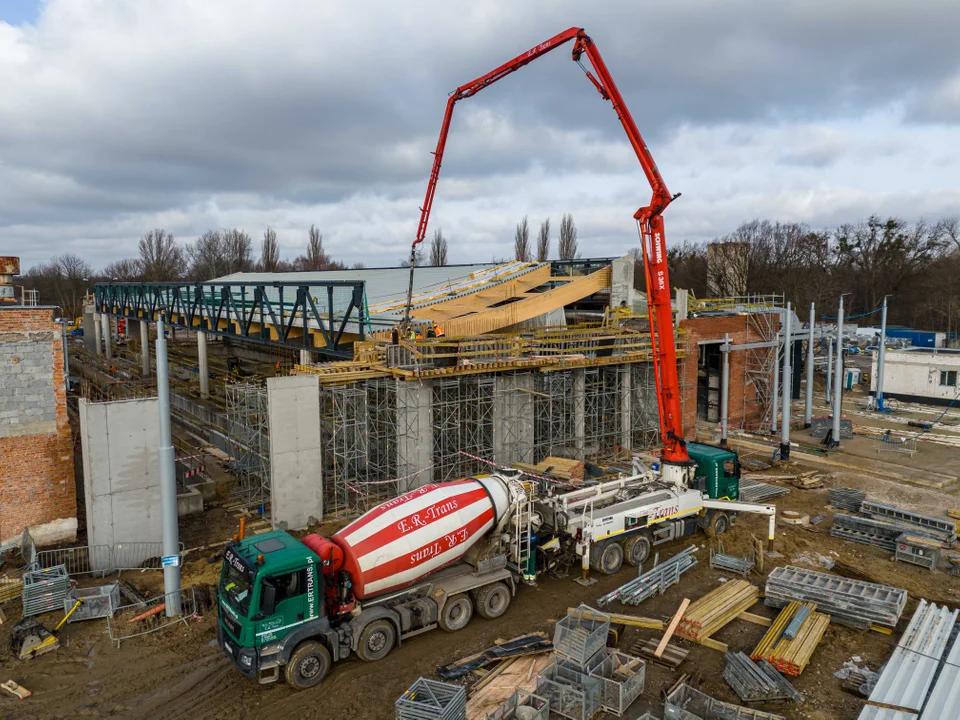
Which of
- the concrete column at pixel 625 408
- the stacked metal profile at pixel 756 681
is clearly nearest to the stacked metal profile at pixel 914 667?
the stacked metal profile at pixel 756 681

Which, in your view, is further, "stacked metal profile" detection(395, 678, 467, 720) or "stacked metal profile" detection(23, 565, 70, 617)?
"stacked metal profile" detection(23, 565, 70, 617)

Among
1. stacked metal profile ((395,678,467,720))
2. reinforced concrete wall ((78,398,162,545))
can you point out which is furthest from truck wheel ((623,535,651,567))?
reinforced concrete wall ((78,398,162,545))

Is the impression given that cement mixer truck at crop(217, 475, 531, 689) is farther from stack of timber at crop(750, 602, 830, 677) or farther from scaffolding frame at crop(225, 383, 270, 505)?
scaffolding frame at crop(225, 383, 270, 505)

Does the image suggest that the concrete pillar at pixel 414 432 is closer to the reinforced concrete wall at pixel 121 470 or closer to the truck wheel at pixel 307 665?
the reinforced concrete wall at pixel 121 470

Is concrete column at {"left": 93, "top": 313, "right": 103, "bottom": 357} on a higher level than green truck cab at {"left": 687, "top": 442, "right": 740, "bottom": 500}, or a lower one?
higher

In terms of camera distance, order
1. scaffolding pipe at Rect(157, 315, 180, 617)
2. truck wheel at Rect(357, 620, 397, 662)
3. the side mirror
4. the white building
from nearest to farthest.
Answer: the side mirror → truck wheel at Rect(357, 620, 397, 662) → scaffolding pipe at Rect(157, 315, 180, 617) → the white building

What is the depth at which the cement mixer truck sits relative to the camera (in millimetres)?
9930

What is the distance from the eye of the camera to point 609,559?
48.5ft

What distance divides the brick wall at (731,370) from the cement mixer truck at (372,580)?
1711 cm

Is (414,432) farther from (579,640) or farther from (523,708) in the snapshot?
(523,708)

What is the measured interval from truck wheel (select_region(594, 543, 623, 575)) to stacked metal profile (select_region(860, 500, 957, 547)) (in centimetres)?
839

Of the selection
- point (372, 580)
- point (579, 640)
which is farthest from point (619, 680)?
point (372, 580)

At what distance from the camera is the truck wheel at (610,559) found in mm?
14602

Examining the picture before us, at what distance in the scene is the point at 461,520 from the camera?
1206 centimetres
